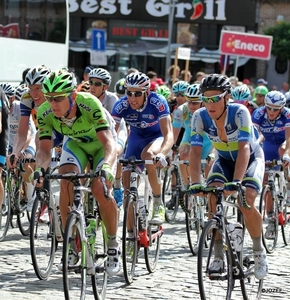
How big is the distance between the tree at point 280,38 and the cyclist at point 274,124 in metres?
32.5

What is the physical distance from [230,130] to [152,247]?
2.11 metres

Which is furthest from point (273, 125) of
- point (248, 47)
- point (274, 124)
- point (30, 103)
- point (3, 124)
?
point (248, 47)

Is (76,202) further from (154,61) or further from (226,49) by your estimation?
(154,61)

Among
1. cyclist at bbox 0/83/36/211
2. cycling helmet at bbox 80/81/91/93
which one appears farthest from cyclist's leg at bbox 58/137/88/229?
cycling helmet at bbox 80/81/91/93

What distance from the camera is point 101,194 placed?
7.18 meters

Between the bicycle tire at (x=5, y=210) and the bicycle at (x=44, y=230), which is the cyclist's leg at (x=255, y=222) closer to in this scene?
the bicycle at (x=44, y=230)

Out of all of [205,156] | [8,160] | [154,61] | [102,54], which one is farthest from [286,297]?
[154,61]

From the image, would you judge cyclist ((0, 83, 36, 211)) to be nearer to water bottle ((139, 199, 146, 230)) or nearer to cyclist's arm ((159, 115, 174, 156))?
cyclist's arm ((159, 115, 174, 156))

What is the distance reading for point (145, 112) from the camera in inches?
388

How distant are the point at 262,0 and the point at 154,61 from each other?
272 inches

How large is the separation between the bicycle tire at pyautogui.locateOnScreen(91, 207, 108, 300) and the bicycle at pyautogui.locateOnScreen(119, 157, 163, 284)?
21.8 inches

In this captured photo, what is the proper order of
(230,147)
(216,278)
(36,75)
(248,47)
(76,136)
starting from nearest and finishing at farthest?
(216,278)
(76,136)
(230,147)
(36,75)
(248,47)

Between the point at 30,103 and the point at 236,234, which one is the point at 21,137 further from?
the point at 236,234

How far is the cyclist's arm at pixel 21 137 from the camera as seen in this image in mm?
9758
